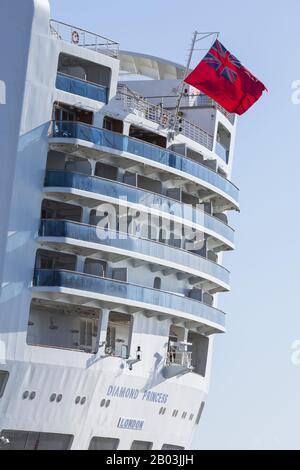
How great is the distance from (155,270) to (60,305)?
5.14 m

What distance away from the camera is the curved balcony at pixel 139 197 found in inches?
2131

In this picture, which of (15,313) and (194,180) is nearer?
(15,313)

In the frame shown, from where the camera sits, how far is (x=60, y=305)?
5509 centimetres

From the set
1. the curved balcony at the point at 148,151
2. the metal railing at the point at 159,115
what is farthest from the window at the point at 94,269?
the metal railing at the point at 159,115

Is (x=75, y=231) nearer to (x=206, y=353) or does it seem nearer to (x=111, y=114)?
(x=111, y=114)

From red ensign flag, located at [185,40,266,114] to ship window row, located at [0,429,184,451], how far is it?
50.3 feet

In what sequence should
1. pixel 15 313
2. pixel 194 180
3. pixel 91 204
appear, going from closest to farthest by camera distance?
pixel 15 313 → pixel 91 204 → pixel 194 180

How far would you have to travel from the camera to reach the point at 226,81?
198 feet

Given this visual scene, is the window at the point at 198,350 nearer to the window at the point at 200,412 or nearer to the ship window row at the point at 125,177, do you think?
the window at the point at 200,412

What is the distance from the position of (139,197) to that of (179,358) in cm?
784

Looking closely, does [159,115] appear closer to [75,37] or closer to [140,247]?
[75,37]

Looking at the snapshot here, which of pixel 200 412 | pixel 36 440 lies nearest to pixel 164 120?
pixel 200 412

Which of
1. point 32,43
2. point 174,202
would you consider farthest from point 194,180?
point 32,43

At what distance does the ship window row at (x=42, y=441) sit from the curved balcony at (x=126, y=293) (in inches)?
217
